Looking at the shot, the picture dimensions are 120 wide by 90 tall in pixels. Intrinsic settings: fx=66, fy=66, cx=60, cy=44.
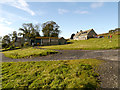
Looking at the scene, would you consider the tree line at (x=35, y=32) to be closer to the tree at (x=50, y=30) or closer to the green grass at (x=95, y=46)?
the tree at (x=50, y=30)

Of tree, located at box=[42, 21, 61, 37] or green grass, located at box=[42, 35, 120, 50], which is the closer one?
green grass, located at box=[42, 35, 120, 50]

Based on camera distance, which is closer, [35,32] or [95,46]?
[95,46]

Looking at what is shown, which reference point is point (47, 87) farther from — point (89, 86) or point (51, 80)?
point (89, 86)

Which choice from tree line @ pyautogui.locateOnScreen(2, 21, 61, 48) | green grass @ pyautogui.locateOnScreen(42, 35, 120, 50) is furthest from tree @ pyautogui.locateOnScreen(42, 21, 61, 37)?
green grass @ pyautogui.locateOnScreen(42, 35, 120, 50)

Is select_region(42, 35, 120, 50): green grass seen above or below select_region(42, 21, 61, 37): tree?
below

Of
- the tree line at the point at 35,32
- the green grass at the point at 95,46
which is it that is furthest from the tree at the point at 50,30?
the green grass at the point at 95,46

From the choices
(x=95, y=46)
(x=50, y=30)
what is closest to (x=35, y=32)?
(x=50, y=30)

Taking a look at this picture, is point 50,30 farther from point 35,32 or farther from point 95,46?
point 95,46

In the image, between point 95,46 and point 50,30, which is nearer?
point 95,46

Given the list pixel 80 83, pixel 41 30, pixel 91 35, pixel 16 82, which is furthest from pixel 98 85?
pixel 41 30

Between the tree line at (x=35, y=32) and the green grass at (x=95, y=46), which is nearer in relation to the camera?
the green grass at (x=95, y=46)

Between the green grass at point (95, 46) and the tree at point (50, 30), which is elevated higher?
the tree at point (50, 30)

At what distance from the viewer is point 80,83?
494 cm

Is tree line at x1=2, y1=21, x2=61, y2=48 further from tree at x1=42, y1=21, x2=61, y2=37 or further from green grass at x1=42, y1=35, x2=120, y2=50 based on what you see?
green grass at x1=42, y1=35, x2=120, y2=50
